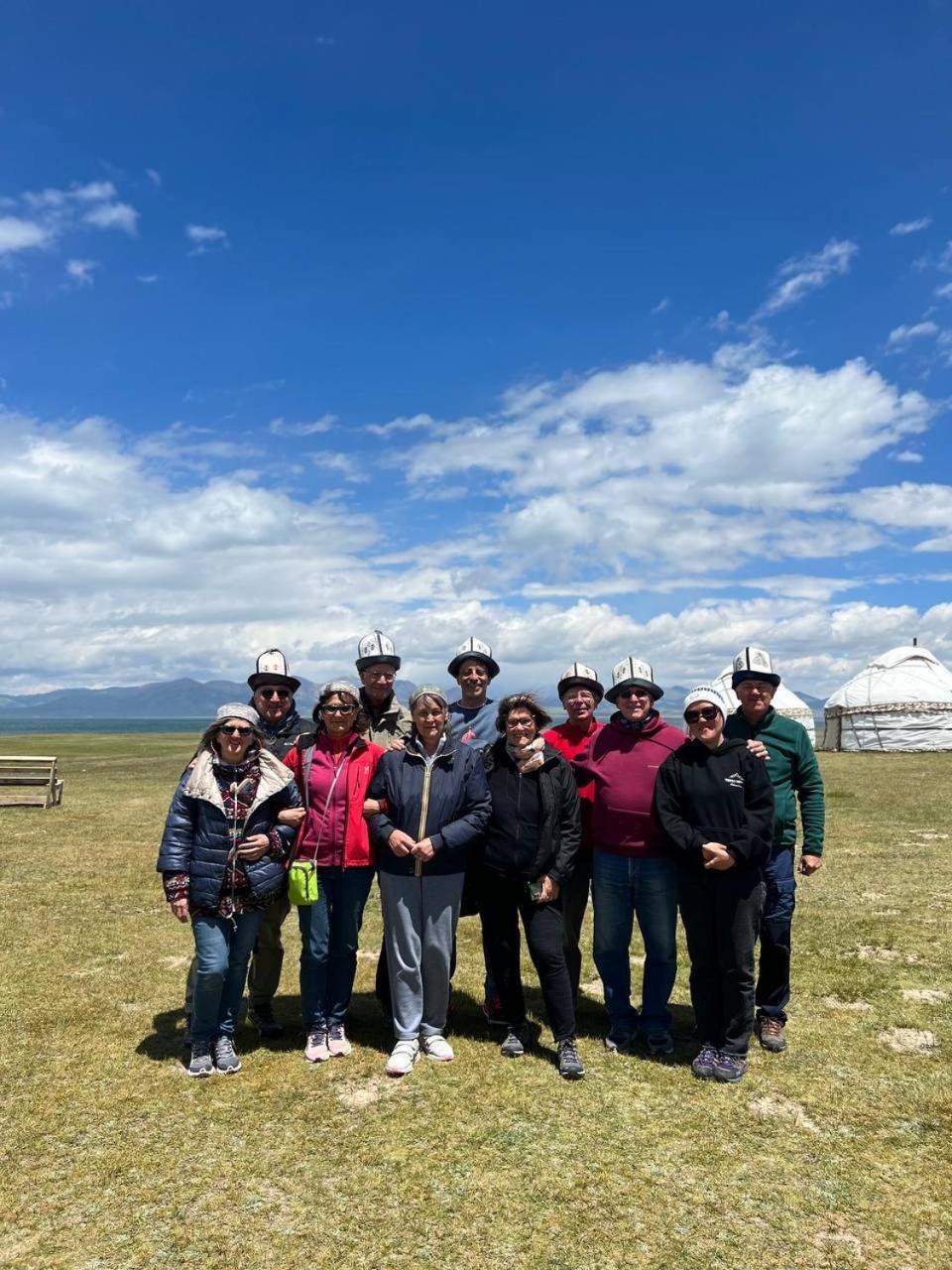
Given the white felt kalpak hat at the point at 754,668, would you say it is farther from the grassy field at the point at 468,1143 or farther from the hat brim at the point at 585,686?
the grassy field at the point at 468,1143

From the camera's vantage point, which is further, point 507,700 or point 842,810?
point 842,810

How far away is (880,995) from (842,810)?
1194 centimetres

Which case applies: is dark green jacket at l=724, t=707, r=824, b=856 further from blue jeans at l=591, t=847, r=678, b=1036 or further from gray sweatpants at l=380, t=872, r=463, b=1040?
gray sweatpants at l=380, t=872, r=463, b=1040

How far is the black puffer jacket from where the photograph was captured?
17.8 feet

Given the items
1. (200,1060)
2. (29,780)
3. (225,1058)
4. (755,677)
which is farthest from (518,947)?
(29,780)

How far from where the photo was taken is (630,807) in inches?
219

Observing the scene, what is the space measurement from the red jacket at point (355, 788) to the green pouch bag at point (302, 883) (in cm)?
21

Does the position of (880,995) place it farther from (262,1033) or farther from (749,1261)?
(262,1033)

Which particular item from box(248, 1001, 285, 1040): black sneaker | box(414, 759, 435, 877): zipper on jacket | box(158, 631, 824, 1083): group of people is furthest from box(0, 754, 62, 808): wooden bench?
box(414, 759, 435, 877): zipper on jacket

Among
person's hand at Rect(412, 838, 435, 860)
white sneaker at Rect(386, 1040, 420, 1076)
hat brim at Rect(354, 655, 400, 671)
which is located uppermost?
hat brim at Rect(354, 655, 400, 671)

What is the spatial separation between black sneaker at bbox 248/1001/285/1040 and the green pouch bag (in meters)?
1.34

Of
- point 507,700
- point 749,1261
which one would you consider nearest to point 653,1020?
point 749,1261

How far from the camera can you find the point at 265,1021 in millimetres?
6023

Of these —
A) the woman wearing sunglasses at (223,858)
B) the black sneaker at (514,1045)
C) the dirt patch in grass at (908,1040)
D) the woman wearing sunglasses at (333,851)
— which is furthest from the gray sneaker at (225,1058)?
the dirt patch in grass at (908,1040)
